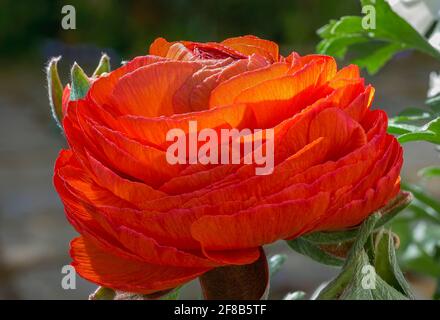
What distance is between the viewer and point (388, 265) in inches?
14.0

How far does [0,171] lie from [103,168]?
298 cm

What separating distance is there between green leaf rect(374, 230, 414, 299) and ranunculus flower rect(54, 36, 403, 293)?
0.02m

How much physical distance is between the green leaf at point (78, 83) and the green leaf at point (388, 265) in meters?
0.15

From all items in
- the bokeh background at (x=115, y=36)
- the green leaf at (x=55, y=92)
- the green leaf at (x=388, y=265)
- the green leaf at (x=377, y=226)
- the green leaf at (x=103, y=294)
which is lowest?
the green leaf at (x=103, y=294)

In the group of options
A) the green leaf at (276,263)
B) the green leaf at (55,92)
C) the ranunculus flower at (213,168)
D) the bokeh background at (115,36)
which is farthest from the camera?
the bokeh background at (115,36)

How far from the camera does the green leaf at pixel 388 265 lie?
0.35 m

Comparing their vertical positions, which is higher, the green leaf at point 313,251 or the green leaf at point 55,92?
the green leaf at point 55,92

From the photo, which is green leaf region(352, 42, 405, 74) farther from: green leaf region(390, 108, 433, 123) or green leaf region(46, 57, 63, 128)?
green leaf region(46, 57, 63, 128)

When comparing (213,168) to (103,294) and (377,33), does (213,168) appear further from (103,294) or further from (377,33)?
(377,33)

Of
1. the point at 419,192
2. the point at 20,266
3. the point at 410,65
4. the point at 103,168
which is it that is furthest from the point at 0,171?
the point at 103,168

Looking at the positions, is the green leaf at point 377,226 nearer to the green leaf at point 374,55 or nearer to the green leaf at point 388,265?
the green leaf at point 388,265

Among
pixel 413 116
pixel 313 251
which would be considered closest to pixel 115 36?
pixel 413 116

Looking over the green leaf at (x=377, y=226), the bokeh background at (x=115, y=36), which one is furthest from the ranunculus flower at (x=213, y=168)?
the bokeh background at (x=115, y=36)

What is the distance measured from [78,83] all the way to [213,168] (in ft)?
0.35
